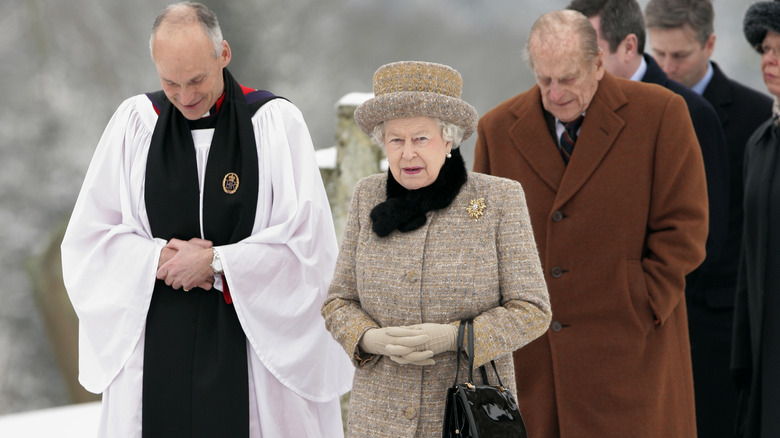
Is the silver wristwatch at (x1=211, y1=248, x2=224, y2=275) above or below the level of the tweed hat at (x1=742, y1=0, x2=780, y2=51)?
below

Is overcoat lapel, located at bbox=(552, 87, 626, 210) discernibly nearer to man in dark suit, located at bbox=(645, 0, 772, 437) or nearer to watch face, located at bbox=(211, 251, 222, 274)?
man in dark suit, located at bbox=(645, 0, 772, 437)

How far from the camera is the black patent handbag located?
251 cm

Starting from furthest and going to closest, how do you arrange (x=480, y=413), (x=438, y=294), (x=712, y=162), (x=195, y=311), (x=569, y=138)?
(x=712, y=162), (x=569, y=138), (x=195, y=311), (x=438, y=294), (x=480, y=413)

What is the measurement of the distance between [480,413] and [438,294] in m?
0.42

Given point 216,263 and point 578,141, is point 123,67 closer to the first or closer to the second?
point 216,263

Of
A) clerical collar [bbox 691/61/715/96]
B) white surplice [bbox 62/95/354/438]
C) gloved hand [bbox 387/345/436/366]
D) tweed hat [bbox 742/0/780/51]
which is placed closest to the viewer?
gloved hand [bbox 387/345/436/366]

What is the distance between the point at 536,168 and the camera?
3650 millimetres

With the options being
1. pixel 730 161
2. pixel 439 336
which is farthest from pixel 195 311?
pixel 730 161

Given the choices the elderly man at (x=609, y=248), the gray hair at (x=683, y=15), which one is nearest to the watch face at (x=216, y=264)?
the elderly man at (x=609, y=248)

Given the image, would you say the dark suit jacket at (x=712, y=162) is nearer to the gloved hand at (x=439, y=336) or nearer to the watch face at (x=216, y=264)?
the gloved hand at (x=439, y=336)

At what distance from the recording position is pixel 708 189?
4.12 meters

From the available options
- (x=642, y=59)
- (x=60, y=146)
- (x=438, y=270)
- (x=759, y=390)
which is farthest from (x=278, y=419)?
(x=60, y=146)

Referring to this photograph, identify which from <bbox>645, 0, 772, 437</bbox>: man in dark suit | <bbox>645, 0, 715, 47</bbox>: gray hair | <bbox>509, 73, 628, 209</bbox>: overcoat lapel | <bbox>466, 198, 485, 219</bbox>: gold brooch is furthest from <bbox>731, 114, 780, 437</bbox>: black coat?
<bbox>466, 198, 485, 219</bbox>: gold brooch

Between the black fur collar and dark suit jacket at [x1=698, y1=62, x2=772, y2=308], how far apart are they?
7.27 feet
